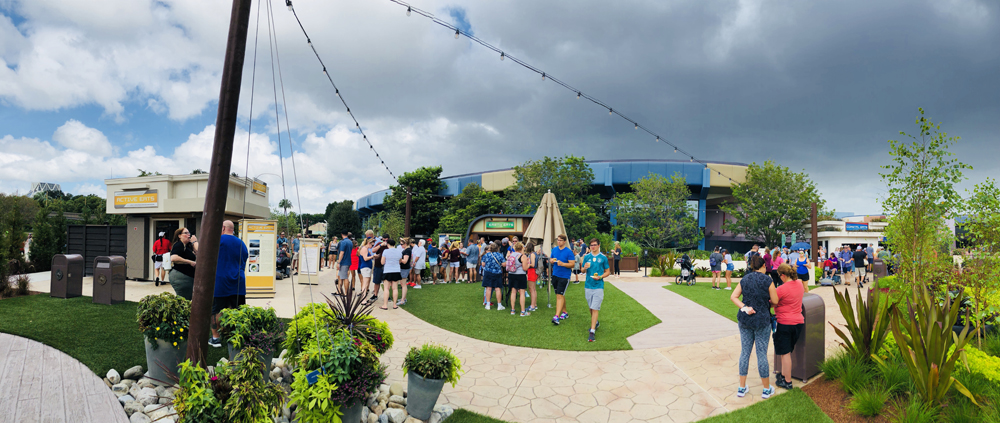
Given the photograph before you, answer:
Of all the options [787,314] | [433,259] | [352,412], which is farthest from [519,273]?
[433,259]

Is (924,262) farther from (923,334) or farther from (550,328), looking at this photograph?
(550,328)

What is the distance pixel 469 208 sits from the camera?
4131 centimetres

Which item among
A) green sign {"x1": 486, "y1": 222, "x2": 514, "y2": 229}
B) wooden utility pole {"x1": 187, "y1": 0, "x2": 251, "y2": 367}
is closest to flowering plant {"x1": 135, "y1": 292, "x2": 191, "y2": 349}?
wooden utility pole {"x1": 187, "y1": 0, "x2": 251, "y2": 367}

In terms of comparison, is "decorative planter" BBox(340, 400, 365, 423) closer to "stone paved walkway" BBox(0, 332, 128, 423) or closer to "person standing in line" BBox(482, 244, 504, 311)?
"stone paved walkway" BBox(0, 332, 128, 423)

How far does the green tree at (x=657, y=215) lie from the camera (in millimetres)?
33750

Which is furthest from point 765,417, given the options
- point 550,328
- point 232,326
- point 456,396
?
point 232,326

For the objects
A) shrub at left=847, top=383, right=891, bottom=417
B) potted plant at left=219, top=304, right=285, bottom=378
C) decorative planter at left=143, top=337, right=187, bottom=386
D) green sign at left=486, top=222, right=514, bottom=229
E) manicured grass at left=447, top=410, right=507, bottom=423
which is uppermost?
green sign at left=486, top=222, right=514, bottom=229

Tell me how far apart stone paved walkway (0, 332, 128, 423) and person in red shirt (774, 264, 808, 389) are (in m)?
6.62

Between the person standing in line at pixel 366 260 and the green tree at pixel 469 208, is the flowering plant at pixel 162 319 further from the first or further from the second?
the green tree at pixel 469 208

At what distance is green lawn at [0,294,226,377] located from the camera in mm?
5207

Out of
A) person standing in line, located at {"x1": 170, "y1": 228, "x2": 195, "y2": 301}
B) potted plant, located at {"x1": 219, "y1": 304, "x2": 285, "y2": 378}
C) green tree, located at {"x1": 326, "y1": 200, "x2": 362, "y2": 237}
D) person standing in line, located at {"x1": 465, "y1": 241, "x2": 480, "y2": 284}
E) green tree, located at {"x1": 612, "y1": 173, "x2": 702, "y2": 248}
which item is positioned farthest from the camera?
green tree, located at {"x1": 326, "y1": 200, "x2": 362, "y2": 237}

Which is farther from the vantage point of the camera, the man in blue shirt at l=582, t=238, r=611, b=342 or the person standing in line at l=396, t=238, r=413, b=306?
the person standing in line at l=396, t=238, r=413, b=306

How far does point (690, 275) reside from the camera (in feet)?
51.6

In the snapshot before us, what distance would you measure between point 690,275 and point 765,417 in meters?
12.1
